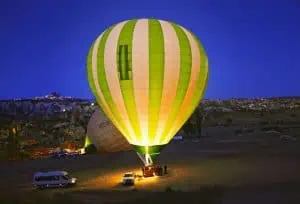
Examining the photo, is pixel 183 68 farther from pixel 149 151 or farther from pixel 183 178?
pixel 183 178

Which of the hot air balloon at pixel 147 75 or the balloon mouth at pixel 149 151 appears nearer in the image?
the hot air balloon at pixel 147 75

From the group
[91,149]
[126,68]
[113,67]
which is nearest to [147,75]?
[126,68]

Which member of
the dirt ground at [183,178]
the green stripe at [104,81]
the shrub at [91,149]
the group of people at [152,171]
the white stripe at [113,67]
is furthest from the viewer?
the shrub at [91,149]

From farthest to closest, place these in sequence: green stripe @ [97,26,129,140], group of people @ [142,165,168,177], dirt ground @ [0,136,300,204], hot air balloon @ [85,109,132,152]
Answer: hot air balloon @ [85,109,132,152] < group of people @ [142,165,168,177] < green stripe @ [97,26,129,140] < dirt ground @ [0,136,300,204]

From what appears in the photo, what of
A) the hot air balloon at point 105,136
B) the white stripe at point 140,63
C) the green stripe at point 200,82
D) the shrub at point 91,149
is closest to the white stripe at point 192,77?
the green stripe at point 200,82

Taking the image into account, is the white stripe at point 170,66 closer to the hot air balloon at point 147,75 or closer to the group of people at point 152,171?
the hot air balloon at point 147,75

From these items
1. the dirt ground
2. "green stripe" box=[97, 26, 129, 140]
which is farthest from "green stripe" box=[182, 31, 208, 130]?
the dirt ground

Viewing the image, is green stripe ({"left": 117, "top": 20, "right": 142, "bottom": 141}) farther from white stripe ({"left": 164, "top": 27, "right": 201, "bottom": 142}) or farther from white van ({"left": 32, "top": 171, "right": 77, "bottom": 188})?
white van ({"left": 32, "top": 171, "right": 77, "bottom": 188})
